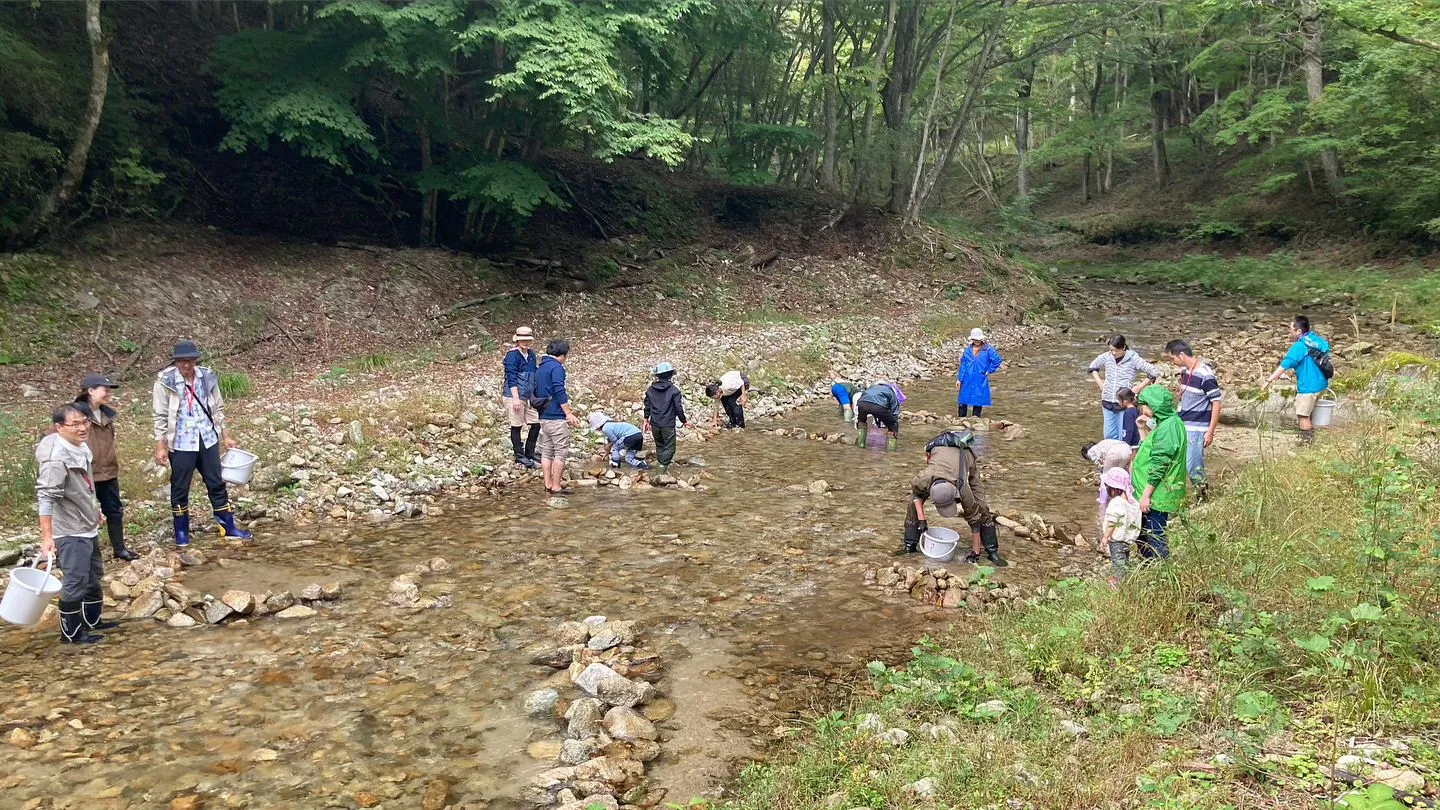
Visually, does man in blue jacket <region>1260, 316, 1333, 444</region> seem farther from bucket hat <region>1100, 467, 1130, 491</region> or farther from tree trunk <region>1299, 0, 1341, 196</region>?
tree trunk <region>1299, 0, 1341, 196</region>

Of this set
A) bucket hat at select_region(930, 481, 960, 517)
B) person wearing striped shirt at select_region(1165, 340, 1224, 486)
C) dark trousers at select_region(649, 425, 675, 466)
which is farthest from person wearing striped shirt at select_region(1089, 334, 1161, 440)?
dark trousers at select_region(649, 425, 675, 466)

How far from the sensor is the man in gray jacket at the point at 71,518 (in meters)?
5.79

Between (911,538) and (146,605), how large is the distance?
6.28 meters

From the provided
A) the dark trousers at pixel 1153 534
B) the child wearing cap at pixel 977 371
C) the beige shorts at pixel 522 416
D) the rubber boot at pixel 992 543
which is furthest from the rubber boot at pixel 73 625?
the child wearing cap at pixel 977 371

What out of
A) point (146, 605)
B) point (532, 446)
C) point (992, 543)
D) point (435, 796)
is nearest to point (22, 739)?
point (146, 605)

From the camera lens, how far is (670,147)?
17250mm

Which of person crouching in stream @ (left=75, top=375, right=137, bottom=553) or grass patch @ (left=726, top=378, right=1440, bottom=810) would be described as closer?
grass patch @ (left=726, top=378, right=1440, bottom=810)

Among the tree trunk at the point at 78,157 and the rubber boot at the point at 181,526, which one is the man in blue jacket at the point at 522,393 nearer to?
the rubber boot at the point at 181,526

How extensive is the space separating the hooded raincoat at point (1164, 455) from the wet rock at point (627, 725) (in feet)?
13.7

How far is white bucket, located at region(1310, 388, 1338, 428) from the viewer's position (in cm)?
1083

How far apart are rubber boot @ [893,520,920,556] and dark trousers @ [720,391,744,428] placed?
18.2ft

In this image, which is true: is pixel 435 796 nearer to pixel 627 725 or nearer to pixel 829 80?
pixel 627 725

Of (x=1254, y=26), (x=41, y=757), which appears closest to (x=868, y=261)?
(x=1254, y=26)

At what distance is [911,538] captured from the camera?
7965 mm
